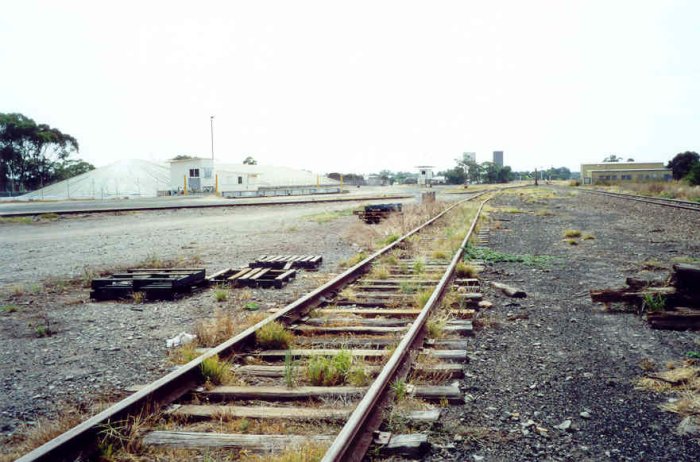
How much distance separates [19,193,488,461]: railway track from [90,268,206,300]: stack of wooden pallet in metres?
2.30

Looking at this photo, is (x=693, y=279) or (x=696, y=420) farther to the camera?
(x=693, y=279)

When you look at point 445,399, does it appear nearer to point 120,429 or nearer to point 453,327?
point 453,327

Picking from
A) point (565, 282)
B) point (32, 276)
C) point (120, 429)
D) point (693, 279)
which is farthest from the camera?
point (32, 276)

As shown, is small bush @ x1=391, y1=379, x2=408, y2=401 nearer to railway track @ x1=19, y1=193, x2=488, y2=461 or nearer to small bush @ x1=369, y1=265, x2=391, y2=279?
railway track @ x1=19, y1=193, x2=488, y2=461

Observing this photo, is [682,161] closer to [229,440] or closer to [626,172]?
[626,172]

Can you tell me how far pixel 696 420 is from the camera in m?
3.35

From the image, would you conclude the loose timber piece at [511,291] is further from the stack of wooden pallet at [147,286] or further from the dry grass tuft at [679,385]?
the stack of wooden pallet at [147,286]

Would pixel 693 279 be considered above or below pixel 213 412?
above

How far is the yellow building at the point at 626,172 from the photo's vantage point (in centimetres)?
10588

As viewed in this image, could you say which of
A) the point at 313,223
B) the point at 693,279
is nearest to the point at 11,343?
the point at 693,279

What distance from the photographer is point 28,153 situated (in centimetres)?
7369

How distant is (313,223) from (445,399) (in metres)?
16.8

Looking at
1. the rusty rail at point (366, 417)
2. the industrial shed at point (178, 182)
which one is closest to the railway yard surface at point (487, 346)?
the rusty rail at point (366, 417)

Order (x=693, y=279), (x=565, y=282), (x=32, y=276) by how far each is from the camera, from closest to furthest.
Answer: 1. (x=693, y=279)
2. (x=565, y=282)
3. (x=32, y=276)
